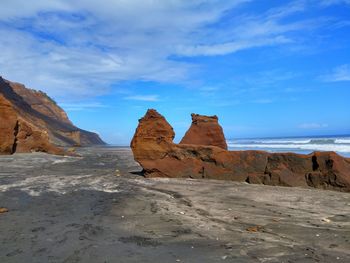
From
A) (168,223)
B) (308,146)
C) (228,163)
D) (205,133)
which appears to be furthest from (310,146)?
(168,223)

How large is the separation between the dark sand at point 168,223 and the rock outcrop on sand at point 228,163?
94 cm

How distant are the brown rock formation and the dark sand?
20.7ft

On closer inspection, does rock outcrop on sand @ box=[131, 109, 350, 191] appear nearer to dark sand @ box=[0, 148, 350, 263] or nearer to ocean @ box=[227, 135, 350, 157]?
dark sand @ box=[0, 148, 350, 263]

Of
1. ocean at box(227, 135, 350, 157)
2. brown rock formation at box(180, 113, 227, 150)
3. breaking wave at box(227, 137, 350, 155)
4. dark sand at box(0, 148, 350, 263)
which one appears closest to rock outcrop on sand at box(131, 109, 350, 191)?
dark sand at box(0, 148, 350, 263)

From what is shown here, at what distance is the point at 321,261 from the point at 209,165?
338 inches

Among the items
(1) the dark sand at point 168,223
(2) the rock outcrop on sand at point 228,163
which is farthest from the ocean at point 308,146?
(1) the dark sand at point 168,223

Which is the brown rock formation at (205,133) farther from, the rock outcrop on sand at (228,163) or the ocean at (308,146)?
the ocean at (308,146)

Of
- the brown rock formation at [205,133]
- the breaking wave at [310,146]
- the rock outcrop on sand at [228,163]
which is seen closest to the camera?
the rock outcrop on sand at [228,163]

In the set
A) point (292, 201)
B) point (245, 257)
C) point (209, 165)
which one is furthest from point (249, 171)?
point (245, 257)

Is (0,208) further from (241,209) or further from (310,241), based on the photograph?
(310,241)

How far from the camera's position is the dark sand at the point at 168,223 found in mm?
4879

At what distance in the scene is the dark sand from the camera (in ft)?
16.0

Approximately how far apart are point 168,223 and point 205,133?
10.7 meters

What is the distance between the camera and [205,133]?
55.7 feet
